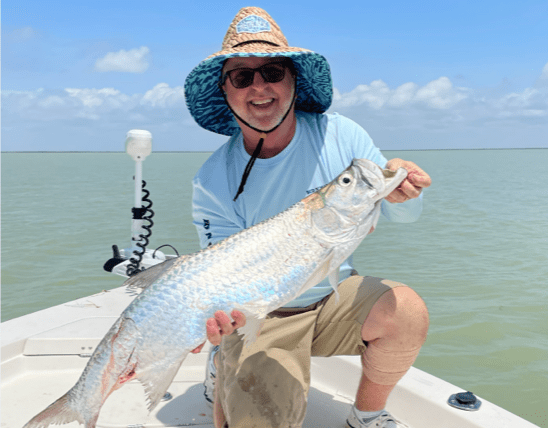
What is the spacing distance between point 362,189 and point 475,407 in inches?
68.1

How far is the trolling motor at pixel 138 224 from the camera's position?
5922 millimetres

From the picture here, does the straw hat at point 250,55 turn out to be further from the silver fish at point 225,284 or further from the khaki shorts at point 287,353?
the khaki shorts at point 287,353

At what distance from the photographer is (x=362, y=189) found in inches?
98.5

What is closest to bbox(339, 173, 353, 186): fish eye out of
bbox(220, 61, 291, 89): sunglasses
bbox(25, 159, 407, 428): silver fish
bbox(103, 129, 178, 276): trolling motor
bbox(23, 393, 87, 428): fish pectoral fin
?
bbox(25, 159, 407, 428): silver fish

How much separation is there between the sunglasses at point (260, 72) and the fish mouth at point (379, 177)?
1.07 m

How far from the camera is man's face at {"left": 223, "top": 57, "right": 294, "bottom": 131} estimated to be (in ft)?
10.8

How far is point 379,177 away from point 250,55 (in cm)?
123

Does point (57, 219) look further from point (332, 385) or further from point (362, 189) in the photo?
point (362, 189)

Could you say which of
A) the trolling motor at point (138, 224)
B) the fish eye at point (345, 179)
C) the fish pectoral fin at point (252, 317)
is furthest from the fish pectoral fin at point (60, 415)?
the trolling motor at point (138, 224)

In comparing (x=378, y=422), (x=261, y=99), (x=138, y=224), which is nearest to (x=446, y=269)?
(x=138, y=224)

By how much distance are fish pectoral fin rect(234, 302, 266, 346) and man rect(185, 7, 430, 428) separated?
0.37 m

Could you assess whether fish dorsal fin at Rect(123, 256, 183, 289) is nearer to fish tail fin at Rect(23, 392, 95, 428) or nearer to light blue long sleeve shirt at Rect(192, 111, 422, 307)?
fish tail fin at Rect(23, 392, 95, 428)

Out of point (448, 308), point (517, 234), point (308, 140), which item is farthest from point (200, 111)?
point (517, 234)

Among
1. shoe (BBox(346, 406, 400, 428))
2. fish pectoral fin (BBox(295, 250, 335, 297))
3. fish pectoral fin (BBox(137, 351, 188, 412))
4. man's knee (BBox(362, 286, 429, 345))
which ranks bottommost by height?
shoe (BBox(346, 406, 400, 428))
